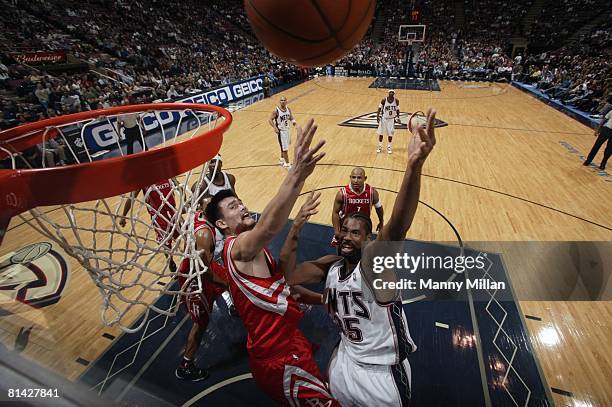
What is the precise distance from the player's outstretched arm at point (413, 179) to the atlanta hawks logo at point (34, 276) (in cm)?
390

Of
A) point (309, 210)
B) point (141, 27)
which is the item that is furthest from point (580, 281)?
point (141, 27)

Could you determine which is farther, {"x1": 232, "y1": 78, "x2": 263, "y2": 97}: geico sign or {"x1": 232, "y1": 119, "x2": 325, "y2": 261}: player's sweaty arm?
{"x1": 232, "y1": 78, "x2": 263, "y2": 97}: geico sign

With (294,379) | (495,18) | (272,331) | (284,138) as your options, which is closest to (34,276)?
(272,331)

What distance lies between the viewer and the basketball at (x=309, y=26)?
1.94m

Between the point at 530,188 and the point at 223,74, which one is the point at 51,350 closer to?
the point at 530,188

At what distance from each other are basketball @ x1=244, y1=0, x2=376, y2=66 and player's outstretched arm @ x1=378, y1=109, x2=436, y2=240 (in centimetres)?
96

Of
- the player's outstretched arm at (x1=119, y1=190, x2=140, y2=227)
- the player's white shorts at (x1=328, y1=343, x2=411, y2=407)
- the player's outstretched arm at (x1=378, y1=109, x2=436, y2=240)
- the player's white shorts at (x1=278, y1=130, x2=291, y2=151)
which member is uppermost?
the player's outstretched arm at (x1=378, y1=109, x2=436, y2=240)

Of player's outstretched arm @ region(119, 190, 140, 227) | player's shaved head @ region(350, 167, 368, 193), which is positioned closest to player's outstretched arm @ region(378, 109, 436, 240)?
player's outstretched arm @ region(119, 190, 140, 227)

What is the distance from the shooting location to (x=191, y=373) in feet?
9.07

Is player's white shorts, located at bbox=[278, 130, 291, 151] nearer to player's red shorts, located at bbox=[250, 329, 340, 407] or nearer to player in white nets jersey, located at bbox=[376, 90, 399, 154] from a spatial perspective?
player in white nets jersey, located at bbox=[376, 90, 399, 154]

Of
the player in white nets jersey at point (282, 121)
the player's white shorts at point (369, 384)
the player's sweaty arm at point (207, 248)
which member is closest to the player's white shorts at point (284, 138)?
the player in white nets jersey at point (282, 121)

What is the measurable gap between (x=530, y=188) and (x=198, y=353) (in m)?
6.19

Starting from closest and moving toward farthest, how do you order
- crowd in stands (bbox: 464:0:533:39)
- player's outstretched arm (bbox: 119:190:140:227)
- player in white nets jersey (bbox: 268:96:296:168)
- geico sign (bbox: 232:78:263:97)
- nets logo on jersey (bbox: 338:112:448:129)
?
player's outstretched arm (bbox: 119:190:140:227) → player in white nets jersey (bbox: 268:96:296:168) → nets logo on jersey (bbox: 338:112:448:129) → geico sign (bbox: 232:78:263:97) → crowd in stands (bbox: 464:0:533:39)

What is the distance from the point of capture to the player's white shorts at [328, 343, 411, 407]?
173 cm
